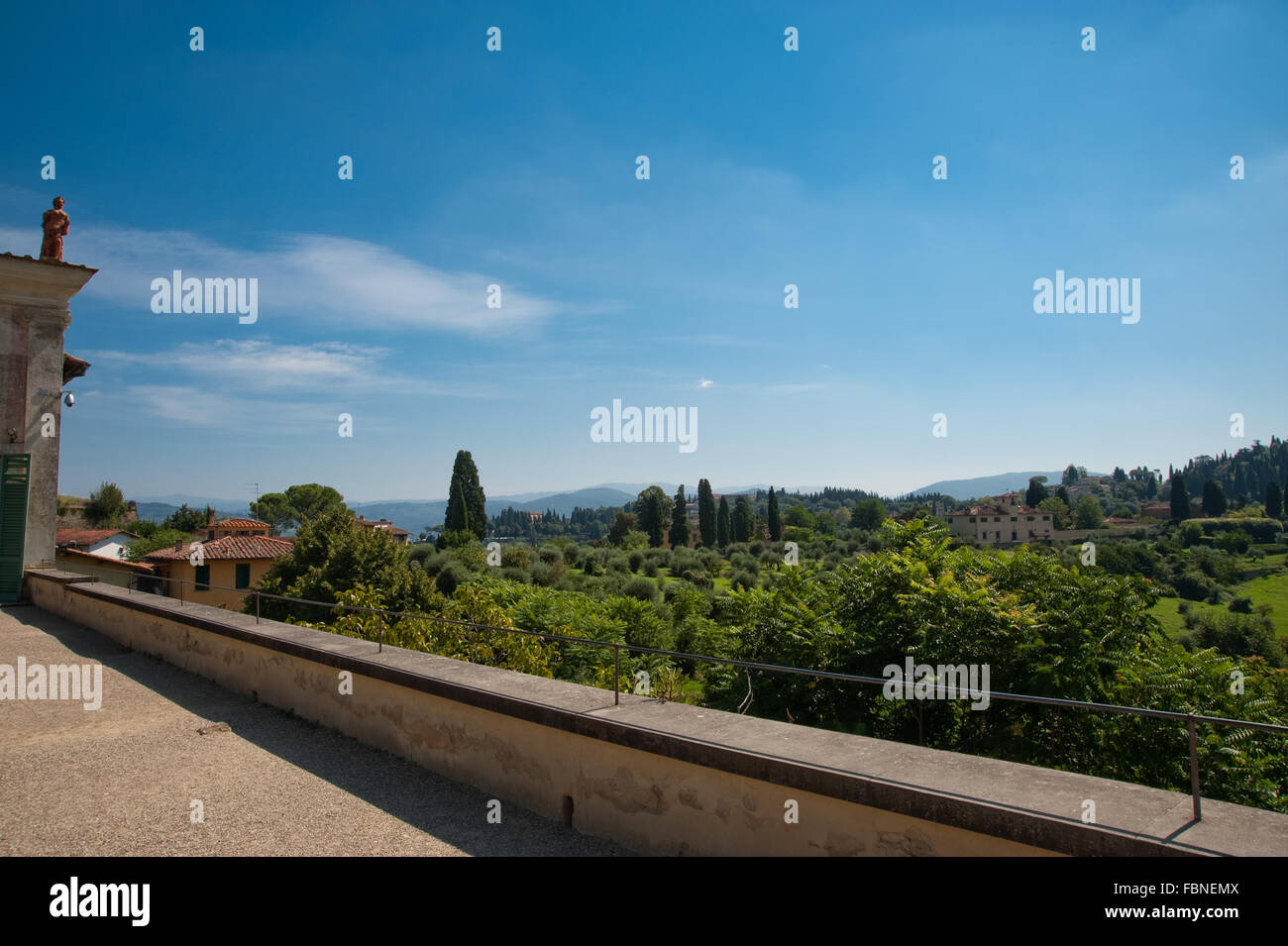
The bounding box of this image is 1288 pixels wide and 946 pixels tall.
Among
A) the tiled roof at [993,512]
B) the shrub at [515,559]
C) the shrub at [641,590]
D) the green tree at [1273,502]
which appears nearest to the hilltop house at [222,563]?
the shrub at [515,559]

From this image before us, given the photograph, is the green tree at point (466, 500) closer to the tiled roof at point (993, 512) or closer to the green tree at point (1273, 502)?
the tiled roof at point (993, 512)

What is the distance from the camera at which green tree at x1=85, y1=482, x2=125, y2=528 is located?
52969 millimetres

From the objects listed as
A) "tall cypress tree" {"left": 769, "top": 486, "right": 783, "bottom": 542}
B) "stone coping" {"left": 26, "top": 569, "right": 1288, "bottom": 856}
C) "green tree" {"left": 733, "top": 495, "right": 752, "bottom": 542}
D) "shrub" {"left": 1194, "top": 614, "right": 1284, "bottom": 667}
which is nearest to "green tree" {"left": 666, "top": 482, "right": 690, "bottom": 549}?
"green tree" {"left": 733, "top": 495, "right": 752, "bottom": 542}

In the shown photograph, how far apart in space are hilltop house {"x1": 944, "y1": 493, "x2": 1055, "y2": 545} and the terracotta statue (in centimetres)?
8599

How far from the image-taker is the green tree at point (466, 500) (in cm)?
6284

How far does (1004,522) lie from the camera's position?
293 feet

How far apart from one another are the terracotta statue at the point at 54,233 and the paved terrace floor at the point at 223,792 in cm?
1053

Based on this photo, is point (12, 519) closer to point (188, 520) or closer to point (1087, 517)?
point (188, 520)

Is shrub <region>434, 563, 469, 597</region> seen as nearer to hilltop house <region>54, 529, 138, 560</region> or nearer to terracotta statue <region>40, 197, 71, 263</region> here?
hilltop house <region>54, 529, 138, 560</region>

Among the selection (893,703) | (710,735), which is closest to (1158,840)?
(710,735)
